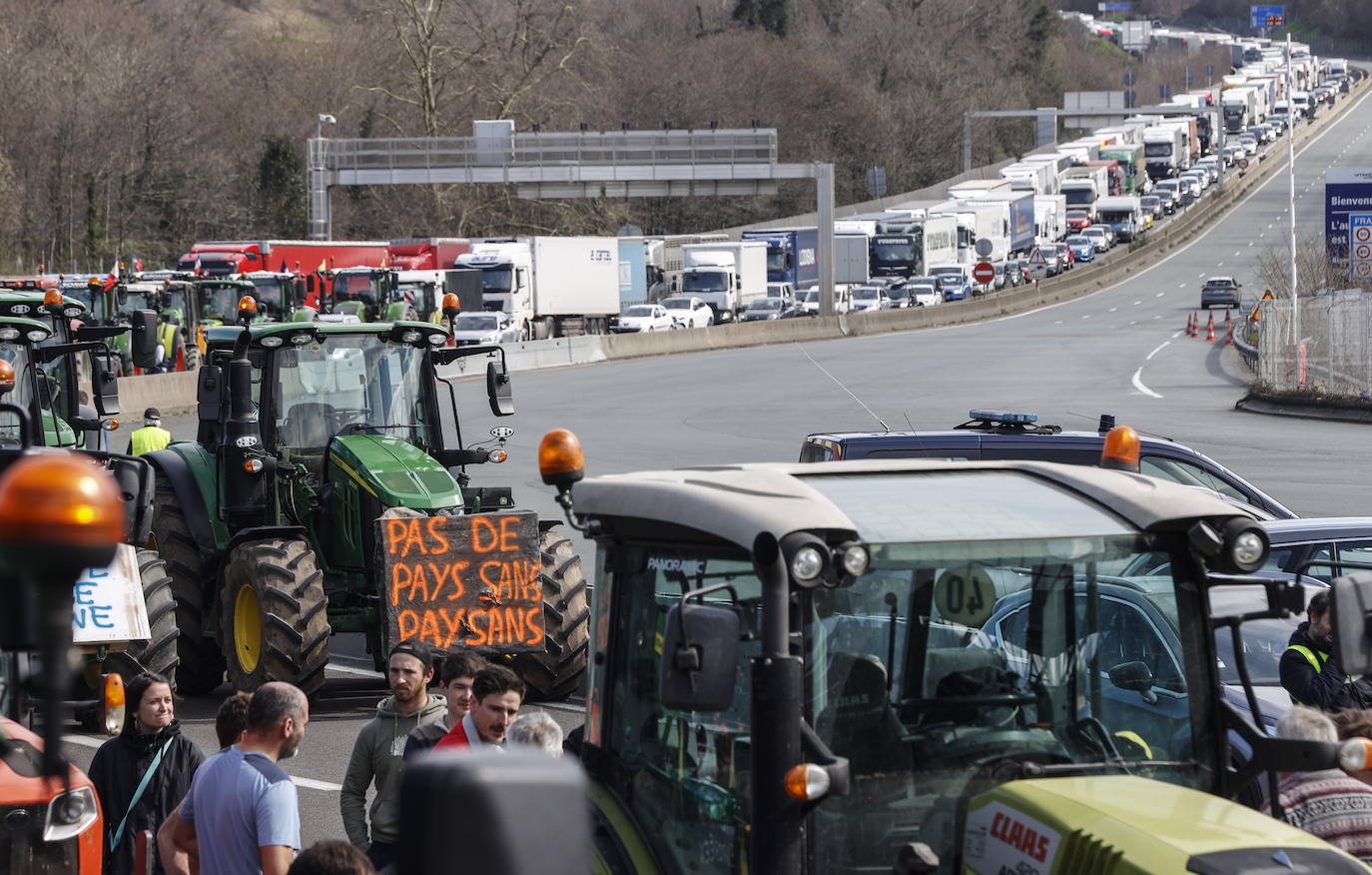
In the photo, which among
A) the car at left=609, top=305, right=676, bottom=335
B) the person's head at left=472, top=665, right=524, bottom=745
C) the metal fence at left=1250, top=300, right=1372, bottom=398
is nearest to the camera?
the person's head at left=472, top=665, right=524, bottom=745

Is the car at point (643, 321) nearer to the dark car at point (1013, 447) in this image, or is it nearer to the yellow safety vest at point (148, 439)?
the yellow safety vest at point (148, 439)

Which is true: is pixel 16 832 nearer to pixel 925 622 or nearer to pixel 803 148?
pixel 925 622

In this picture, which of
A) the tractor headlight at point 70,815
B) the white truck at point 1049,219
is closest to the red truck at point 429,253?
the white truck at point 1049,219

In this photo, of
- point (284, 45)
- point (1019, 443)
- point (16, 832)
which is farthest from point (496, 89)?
point (16, 832)

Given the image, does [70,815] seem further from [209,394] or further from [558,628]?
[209,394]

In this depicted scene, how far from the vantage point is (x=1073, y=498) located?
16.3ft

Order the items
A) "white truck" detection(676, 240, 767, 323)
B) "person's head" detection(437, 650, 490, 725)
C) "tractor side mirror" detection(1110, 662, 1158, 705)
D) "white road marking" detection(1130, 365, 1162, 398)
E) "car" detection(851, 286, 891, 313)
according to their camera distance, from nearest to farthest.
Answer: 1. "tractor side mirror" detection(1110, 662, 1158, 705)
2. "person's head" detection(437, 650, 490, 725)
3. "white road marking" detection(1130, 365, 1162, 398)
4. "white truck" detection(676, 240, 767, 323)
5. "car" detection(851, 286, 891, 313)

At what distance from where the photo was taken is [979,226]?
280 feet

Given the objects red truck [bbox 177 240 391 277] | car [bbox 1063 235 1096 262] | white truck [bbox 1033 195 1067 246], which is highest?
white truck [bbox 1033 195 1067 246]

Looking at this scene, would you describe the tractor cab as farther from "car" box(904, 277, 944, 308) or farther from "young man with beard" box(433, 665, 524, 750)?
"car" box(904, 277, 944, 308)

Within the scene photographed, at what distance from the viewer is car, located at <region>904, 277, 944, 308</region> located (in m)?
73.1

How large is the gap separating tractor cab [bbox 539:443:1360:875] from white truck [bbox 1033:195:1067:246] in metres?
90.6

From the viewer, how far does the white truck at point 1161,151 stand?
13075 centimetres

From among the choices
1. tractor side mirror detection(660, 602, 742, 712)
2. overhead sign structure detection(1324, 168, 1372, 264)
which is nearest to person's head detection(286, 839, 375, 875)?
tractor side mirror detection(660, 602, 742, 712)
